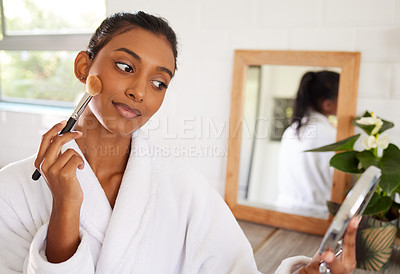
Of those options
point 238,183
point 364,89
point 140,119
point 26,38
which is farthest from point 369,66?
point 26,38

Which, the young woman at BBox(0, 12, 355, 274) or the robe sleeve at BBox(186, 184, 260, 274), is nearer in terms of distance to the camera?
the young woman at BBox(0, 12, 355, 274)

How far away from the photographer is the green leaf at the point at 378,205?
0.95m

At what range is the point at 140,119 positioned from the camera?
2.47 ft

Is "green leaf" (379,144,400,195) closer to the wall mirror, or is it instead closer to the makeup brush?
the wall mirror

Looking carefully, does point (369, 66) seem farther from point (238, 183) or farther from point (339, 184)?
point (238, 183)

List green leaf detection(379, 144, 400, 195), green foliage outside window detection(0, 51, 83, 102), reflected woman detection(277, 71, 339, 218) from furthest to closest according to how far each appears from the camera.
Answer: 1. green foliage outside window detection(0, 51, 83, 102)
2. reflected woman detection(277, 71, 339, 218)
3. green leaf detection(379, 144, 400, 195)

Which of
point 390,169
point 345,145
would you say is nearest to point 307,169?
point 345,145

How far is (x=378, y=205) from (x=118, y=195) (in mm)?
579

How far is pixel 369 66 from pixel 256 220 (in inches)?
20.7

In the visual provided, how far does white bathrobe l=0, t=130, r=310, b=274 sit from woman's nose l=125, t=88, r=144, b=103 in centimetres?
13

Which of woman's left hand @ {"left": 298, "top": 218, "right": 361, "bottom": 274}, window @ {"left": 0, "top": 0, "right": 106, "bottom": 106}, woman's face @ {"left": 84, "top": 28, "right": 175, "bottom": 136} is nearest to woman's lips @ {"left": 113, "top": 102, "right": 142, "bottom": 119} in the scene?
woman's face @ {"left": 84, "top": 28, "right": 175, "bottom": 136}

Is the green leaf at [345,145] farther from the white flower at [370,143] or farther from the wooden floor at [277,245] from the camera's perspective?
the wooden floor at [277,245]

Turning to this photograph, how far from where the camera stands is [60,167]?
2.05 feet

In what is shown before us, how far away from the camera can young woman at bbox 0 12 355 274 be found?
66 cm
